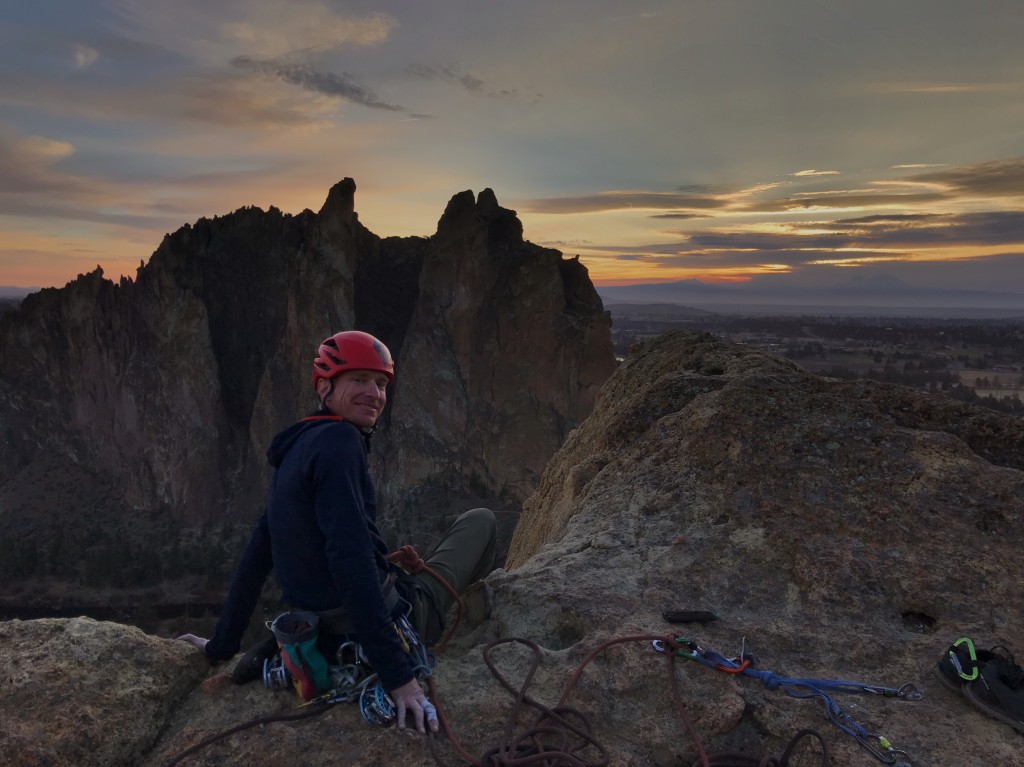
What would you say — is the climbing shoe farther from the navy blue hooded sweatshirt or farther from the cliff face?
the cliff face

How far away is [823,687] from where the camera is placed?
4.00m

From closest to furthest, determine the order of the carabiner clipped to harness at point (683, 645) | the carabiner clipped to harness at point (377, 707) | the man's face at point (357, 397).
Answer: the carabiner clipped to harness at point (377, 707) → the man's face at point (357, 397) → the carabiner clipped to harness at point (683, 645)

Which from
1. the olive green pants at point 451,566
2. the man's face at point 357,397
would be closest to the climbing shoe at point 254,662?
the olive green pants at point 451,566

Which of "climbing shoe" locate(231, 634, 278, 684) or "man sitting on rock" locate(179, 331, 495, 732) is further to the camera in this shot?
"climbing shoe" locate(231, 634, 278, 684)

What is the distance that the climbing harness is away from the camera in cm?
353

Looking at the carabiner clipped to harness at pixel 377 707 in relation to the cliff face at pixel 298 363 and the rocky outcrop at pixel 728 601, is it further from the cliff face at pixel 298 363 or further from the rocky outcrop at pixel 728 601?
the cliff face at pixel 298 363

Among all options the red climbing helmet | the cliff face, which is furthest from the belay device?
the cliff face

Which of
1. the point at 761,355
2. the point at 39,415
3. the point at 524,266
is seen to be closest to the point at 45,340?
the point at 39,415

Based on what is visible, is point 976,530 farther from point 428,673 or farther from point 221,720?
point 221,720

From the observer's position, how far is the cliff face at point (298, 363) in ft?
215

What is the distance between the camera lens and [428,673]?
3891 mm

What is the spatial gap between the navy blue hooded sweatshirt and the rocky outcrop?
59 centimetres

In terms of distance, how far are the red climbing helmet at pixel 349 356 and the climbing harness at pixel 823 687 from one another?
8.32 feet

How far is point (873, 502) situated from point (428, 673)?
404 cm
